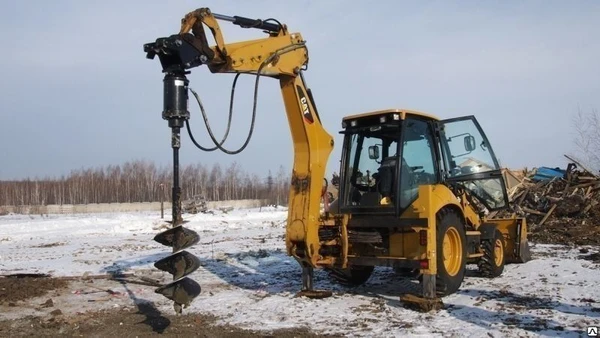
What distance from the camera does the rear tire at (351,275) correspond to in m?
9.08

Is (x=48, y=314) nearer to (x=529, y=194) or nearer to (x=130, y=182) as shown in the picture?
(x=529, y=194)

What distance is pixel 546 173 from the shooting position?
20.1 m

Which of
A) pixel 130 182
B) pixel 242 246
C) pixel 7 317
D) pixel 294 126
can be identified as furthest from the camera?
pixel 130 182

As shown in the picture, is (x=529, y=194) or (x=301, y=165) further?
(x=529, y=194)

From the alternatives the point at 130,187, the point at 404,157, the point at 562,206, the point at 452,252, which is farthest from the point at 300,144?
the point at 130,187

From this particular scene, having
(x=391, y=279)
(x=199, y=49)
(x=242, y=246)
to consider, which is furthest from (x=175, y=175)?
(x=242, y=246)

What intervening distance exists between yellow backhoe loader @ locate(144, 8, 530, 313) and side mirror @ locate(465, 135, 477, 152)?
2 centimetres

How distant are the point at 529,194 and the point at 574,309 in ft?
38.6

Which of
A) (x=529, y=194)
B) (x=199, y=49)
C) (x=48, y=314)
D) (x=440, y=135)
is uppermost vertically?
(x=199, y=49)

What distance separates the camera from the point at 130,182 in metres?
80.1

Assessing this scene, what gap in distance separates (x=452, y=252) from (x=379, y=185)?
1.52 m

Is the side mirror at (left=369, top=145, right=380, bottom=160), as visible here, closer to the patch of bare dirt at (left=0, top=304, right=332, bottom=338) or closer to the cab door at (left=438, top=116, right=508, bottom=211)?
the cab door at (left=438, top=116, right=508, bottom=211)

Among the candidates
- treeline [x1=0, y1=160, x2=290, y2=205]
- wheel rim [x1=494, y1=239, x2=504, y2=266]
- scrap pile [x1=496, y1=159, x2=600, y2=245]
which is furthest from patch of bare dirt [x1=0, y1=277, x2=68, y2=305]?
treeline [x1=0, y1=160, x2=290, y2=205]

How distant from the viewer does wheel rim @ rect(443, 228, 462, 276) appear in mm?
8398
